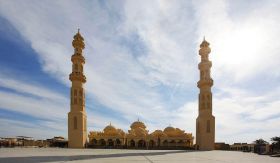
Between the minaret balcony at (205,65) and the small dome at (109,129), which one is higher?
the minaret balcony at (205,65)

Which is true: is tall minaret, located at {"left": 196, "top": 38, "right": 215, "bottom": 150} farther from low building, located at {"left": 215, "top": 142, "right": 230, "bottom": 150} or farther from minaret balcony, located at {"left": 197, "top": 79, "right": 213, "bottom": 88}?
low building, located at {"left": 215, "top": 142, "right": 230, "bottom": 150}

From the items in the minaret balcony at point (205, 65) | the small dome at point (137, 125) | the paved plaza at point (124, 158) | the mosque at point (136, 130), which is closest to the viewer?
the paved plaza at point (124, 158)

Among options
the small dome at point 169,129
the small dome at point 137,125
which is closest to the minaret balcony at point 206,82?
the small dome at point 169,129

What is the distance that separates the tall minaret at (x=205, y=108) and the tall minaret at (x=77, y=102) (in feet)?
69.2

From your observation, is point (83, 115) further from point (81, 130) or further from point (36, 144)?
point (36, 144)

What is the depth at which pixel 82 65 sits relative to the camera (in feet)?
169

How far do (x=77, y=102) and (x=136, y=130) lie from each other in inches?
560

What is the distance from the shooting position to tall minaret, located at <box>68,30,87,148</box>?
47531 mm

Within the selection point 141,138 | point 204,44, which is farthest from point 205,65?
point 141,138

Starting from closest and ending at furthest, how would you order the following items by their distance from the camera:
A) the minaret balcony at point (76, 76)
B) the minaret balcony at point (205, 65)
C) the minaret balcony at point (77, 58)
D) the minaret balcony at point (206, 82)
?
the minaret balcony at point (76, 76)
the minaret balcony at point (77, 58)
the minaret balcony at point (206, 82)
the minaret balcony at point (205, 65)

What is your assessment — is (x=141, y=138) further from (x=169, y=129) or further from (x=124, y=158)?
(x=124, y=158)

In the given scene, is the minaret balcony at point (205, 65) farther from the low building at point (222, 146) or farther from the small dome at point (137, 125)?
the small dome at point (137, 125)

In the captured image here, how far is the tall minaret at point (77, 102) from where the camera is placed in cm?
4753

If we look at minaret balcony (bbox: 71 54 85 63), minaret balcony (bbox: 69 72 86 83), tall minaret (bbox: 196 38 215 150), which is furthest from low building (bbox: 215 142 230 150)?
minaret balcony (bbox: 71 54 85 63)
